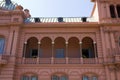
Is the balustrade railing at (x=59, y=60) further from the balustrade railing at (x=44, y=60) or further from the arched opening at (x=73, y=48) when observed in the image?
the arched opening at (x=73, y=48)

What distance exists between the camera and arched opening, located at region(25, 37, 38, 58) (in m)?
27.4

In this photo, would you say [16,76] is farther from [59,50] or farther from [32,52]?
[59,50]

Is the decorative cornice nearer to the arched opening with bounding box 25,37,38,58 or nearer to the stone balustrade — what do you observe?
the arched opening with bounding box 25,37,38,58

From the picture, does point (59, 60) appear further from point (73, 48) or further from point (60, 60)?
point (73, 48)

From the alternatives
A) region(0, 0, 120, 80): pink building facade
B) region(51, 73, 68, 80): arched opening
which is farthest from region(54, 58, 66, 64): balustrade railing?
region(51, 73, 68, 80): arched opening

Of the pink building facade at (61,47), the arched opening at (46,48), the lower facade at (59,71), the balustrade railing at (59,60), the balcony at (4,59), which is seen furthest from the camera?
the arched opening at (46,48)

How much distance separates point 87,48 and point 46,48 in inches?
236

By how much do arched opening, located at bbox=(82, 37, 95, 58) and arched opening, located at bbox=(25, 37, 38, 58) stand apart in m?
6.95

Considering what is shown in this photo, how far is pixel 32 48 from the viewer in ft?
91.6

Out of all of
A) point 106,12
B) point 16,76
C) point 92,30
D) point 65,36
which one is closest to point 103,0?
point 106,12

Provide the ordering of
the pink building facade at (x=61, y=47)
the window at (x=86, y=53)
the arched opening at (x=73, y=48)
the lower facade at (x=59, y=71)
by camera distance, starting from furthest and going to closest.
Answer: the window at (x=86, y=53)
the arched opening at (x=73, y=48)
the pink building facade at (x=61, y=47)
the lower facade at (x=59, y=71)

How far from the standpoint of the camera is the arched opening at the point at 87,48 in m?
27.4

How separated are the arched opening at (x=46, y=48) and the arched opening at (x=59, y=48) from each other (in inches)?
33.8

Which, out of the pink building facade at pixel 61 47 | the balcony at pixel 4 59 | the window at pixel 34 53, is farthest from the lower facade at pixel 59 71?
the window at pixel 34 53
